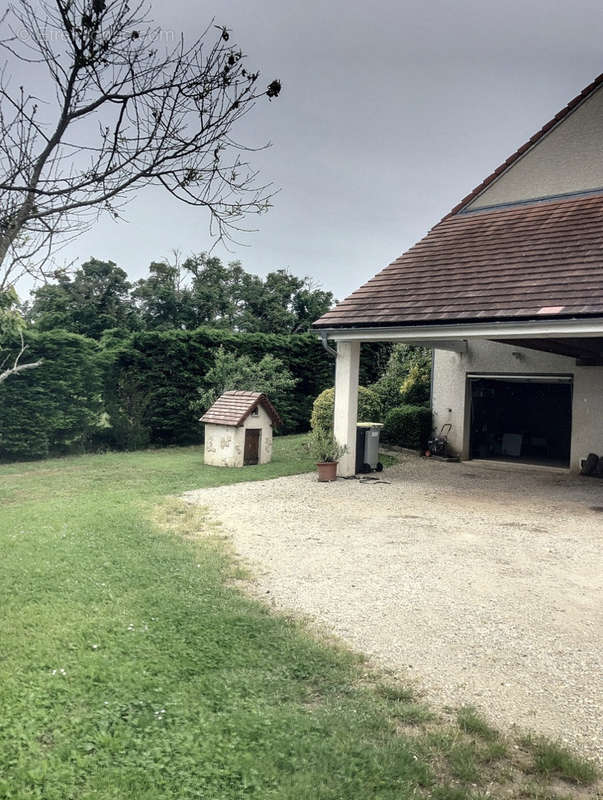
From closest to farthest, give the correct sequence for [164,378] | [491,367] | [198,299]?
[491,367], [164,378], [198,299]

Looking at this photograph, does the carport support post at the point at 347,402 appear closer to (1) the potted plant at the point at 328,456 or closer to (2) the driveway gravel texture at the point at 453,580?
(1) the potted plant at the point at 328,456

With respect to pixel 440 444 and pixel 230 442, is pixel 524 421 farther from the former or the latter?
pixel 230 442

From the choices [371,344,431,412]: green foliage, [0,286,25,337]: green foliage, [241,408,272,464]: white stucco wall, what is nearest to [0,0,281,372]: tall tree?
[0,286,25,337]: green foliage

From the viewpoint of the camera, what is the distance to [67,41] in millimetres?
Answer: 3064

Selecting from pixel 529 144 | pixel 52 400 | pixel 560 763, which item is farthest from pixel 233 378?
pixel 560 763

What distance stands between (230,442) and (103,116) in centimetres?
1094

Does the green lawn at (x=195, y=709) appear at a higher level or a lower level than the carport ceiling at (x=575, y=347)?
lower

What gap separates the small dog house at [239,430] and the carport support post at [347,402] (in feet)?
6.61

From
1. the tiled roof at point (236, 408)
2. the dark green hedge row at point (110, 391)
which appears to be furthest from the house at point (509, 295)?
the dark green hedge row at point (110, 391)

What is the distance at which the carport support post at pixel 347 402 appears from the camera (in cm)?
1301

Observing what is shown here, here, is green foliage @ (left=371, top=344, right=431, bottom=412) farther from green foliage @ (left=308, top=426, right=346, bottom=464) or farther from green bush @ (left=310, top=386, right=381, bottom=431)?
green foliage @ (left=308, top=426, right=346, bottom=464)

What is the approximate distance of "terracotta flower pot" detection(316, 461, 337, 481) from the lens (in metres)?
12.5

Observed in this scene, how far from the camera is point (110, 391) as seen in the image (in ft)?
54.7

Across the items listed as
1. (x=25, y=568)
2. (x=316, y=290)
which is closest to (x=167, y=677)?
(x=25, y=568)
